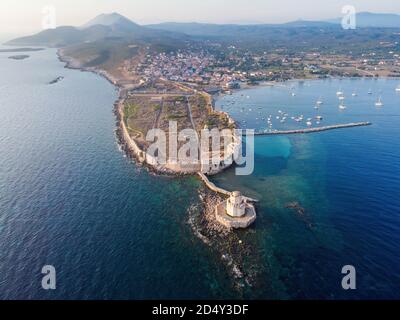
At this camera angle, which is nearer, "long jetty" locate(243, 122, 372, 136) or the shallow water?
the shallow water

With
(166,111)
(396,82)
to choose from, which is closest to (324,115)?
(166,111)

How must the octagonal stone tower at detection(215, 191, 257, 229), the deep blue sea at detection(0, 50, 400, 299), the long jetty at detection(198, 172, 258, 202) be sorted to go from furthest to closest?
the long jetty at detection(198, 172, 258, 202) → the octagonal stone tower at detection(215, 191, 257, 229) → the deep blue sea at detection(0, 50, 400, 299)

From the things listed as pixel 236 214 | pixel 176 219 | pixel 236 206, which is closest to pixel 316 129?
pixel 236 214

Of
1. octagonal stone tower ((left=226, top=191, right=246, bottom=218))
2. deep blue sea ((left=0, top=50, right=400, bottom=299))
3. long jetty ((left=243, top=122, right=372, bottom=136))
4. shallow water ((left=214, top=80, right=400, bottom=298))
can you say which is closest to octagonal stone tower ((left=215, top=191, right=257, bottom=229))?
octagonal stone tower ((left=226, top=191, right=246, bottom=218))

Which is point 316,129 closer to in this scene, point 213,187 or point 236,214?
point 213,187

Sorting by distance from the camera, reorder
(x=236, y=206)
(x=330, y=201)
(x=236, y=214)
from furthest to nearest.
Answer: (x=330, y=201) < (x=236, y=214) < (x=236, y=206)

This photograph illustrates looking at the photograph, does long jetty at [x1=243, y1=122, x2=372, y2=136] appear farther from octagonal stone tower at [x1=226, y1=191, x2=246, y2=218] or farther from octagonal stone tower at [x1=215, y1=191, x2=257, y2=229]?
octagonal stone tower at [x1=226, y1=191, x2=246, y2=218]

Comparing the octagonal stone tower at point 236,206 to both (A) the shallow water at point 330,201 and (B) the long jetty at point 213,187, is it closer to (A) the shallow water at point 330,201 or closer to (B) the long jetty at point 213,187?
(A) the shallow water at point 330,201

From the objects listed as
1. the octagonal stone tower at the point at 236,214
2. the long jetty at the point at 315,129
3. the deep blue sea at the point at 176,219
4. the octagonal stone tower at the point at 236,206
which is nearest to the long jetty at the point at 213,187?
the deep blue sea at the point at 176,219
